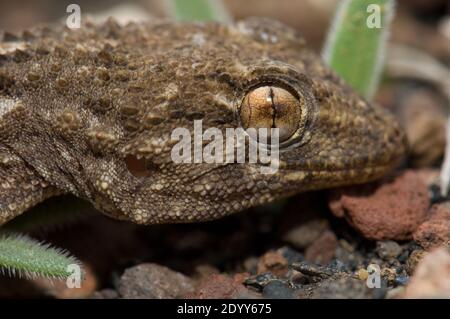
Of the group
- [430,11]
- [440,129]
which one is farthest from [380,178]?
[430,11]

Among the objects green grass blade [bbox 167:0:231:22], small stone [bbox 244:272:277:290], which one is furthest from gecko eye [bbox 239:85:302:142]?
green grass blade [bbox 167:0:231:22]

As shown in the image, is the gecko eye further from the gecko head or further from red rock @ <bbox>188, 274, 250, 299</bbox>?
red rock @ <bbox>188, 274, 250, 299</bbox>

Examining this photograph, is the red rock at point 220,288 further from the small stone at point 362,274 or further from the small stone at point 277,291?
the small stone at point 362,274

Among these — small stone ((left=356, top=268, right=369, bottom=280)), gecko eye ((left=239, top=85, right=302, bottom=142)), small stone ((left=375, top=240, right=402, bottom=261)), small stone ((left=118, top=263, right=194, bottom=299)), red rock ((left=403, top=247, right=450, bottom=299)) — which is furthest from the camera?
small stone ((left=118, top=263, right=194, bottom=299))

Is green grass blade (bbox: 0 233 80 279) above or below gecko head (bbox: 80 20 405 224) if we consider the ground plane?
below

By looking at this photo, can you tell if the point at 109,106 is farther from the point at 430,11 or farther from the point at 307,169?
the point at 430,11

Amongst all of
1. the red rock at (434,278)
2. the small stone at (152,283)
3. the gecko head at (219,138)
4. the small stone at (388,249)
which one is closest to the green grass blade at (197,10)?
the gecko head at (219,138)
